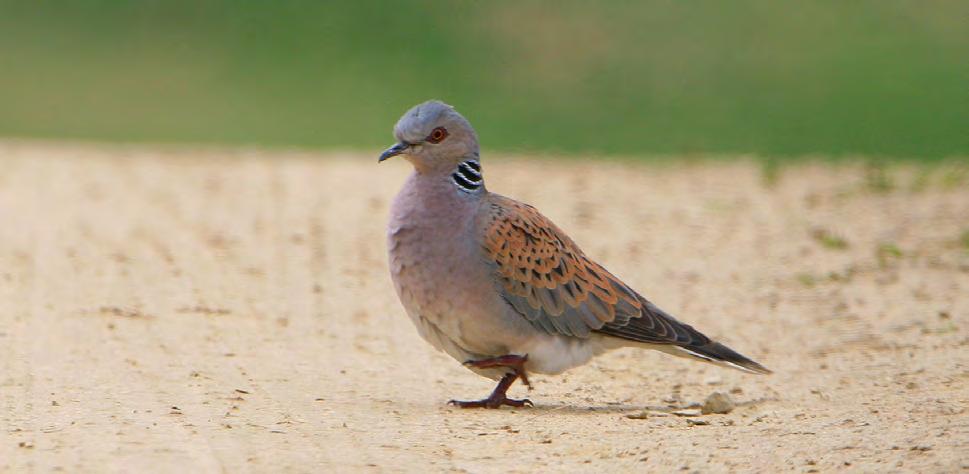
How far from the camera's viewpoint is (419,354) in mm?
7648

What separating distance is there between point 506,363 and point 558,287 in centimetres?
38

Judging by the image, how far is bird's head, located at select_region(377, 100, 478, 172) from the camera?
6.43 meters

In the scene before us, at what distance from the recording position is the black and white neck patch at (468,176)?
6.48m

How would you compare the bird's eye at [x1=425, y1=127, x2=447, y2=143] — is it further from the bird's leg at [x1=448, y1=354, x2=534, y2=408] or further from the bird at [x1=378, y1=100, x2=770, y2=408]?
the bird's leg at [x1=448, y1=354, x2=534, y2=408]

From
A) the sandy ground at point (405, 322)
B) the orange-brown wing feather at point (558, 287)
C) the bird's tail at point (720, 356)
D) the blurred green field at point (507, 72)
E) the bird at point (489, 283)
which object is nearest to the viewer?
the sandy ground at point (405, 322)

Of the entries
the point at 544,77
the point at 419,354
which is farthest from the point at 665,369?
the point at 544,77

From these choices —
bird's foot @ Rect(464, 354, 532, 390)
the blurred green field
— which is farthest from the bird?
the blurred green field

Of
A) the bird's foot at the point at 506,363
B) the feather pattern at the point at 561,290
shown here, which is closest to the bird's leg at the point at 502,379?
the bird's foot at the point at 506,363

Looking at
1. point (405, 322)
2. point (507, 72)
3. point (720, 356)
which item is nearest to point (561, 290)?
point (720, 356)

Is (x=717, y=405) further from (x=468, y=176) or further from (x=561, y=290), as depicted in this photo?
(x=468, y=176)

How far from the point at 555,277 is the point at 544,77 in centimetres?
1396

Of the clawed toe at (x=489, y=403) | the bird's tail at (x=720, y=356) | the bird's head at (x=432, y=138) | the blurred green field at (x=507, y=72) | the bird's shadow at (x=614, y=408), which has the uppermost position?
the blurred green field at (x=507, y=72)

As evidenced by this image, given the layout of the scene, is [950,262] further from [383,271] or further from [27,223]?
[27,223]

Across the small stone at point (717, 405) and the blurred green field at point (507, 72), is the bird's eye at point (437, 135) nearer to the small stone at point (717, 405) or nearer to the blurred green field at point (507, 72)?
the small stone at point (717, 405)
